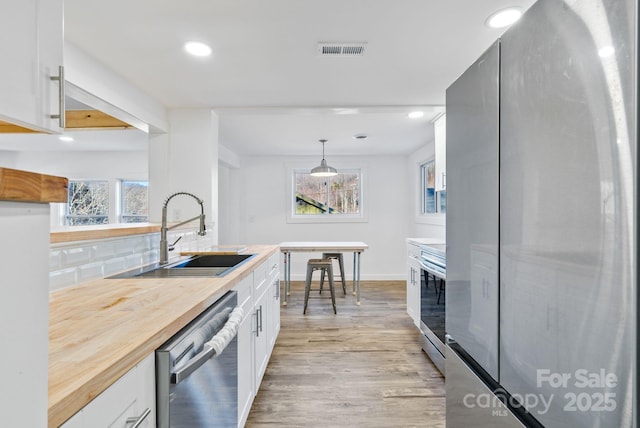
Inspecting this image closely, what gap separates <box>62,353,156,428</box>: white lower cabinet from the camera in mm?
566

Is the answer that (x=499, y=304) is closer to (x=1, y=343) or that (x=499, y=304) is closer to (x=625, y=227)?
(x=625, y=227)

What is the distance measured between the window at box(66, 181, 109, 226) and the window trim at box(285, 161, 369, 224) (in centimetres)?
319

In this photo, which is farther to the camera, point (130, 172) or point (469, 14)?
point (130, 172)

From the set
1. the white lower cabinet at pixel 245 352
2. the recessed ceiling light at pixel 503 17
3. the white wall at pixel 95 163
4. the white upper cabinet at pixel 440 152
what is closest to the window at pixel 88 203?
the white wall at pixel 95 163

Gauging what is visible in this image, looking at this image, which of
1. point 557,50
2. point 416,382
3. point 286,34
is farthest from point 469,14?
point 416,382

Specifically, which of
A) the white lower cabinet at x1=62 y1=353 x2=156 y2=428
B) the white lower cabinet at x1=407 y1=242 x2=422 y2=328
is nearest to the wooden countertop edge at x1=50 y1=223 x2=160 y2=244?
the white lower cabinet at x1=62 y1=353 x2=156 y2=428

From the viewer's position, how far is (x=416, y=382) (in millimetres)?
2279

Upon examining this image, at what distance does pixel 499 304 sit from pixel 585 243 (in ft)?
1.23

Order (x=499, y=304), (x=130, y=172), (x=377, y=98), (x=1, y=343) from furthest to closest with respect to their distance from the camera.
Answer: (x=130, y=172)
(x=377, y=98)
(x=499, y=304)
(x=1, y=343)

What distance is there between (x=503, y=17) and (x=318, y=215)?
452 cm

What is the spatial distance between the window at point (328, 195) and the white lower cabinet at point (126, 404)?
5.26 m

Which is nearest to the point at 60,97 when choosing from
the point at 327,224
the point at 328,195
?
the point at 327,224

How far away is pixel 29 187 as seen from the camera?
0.42m

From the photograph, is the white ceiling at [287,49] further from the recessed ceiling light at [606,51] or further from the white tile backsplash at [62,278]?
the white tile backsplash at [62,278]
